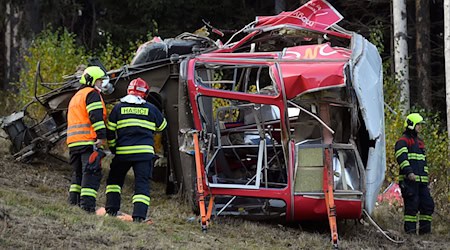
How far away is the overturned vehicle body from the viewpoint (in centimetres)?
958

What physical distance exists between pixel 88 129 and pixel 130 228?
1.53 m

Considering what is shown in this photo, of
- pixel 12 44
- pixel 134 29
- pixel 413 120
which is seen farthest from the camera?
pixel 134 29

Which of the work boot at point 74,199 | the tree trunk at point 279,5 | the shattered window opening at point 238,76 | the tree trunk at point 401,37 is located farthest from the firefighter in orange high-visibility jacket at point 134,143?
the tree trunk at point 279,5

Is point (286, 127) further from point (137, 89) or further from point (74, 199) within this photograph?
point (74, 199)

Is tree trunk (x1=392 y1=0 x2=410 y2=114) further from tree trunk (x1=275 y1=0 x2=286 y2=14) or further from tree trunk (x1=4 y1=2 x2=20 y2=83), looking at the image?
tree trunk (x1=4 y1=2 x2=20 y2=83)

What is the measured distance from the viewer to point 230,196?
10.2m

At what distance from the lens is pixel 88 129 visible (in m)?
9.26

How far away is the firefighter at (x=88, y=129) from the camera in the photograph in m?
9.11

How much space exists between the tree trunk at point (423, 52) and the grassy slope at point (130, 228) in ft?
30.4

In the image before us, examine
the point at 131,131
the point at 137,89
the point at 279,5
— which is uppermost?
the point at 279,5

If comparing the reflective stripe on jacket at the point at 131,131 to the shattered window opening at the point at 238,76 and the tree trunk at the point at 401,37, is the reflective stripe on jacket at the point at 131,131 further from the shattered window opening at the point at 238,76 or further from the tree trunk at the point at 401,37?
the tree trunk at the point at 401,37

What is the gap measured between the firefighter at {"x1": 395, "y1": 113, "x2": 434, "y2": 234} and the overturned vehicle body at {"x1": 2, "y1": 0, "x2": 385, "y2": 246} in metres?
1.12

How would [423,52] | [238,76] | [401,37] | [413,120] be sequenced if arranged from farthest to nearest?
1. [423,52]
2. [401,37]
3. [238,76]
4. [413,120]

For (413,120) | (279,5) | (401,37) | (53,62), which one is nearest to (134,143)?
(413,120)
